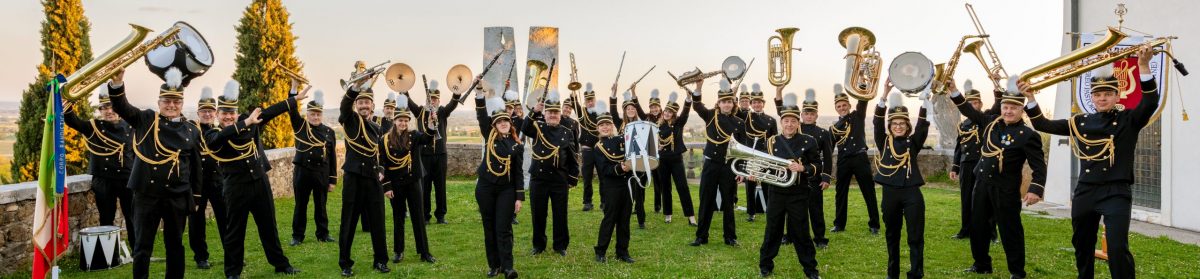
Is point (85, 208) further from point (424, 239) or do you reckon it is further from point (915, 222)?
point (915, 222)

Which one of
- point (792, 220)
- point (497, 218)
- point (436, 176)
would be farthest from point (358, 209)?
point (792, 220)

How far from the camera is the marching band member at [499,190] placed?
7.08 meters

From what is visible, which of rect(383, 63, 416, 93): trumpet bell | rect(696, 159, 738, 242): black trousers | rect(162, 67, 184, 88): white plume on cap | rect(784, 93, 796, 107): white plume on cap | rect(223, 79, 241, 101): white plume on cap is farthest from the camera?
rect(383, 63, 416, 93): trumpet bell

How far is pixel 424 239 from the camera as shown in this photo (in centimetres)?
802

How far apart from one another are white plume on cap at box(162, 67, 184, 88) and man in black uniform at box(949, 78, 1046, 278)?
628cm

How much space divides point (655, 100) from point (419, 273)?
15.1ft

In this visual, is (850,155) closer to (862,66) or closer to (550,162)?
(862,66)

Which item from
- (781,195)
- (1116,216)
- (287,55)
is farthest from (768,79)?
(287,55)

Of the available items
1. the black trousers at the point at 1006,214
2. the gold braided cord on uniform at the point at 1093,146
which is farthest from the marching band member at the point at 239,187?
the gold braided cord on uniform at the point at 1093,146

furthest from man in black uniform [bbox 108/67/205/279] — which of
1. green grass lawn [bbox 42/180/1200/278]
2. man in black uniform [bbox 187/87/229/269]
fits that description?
green grass lawn [bbox 42/180/1200/278]

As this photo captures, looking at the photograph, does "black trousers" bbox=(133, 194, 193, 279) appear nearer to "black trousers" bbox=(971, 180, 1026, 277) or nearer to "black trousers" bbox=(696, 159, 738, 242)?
"black trousers" bbox=(696, 159, 738, 242)

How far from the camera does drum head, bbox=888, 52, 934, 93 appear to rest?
22.4ft

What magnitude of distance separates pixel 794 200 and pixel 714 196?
1983 mm

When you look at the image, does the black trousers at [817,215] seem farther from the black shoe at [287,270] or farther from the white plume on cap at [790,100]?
the black shoe at [287,270]
